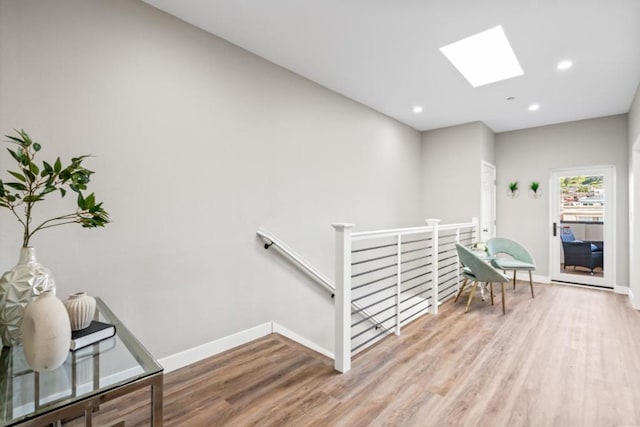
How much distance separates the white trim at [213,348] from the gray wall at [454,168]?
3769 millimetres

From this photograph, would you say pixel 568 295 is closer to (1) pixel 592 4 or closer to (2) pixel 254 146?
(1) pixel 592 4

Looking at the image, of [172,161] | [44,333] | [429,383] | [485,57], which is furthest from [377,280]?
[485,57]

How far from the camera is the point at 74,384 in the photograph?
3.43 feet

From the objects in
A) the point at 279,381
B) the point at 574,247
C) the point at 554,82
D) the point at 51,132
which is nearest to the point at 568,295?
the point at 574,247

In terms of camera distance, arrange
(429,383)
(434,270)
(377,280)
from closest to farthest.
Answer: (429,383) → (377,280) → (434,270)

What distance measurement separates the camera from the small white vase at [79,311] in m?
1.38

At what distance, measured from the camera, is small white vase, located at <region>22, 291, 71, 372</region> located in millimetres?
1036

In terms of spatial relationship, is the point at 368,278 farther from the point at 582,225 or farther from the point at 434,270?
the point at 582,225

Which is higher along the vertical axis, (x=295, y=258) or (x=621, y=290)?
(x=295, y=258)

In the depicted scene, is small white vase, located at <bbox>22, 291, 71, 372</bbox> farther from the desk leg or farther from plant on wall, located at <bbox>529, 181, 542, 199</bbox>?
plant on wall, located at <bbox>529, 181, 542, 199</bbox>

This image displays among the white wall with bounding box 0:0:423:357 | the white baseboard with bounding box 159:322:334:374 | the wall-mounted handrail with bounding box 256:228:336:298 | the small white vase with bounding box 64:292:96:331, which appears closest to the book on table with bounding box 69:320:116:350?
the small white vase with bounding box 64:292:96:331

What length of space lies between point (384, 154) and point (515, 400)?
352 centimetres

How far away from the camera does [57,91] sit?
6.24 feet

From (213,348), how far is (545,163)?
5.89 meters
